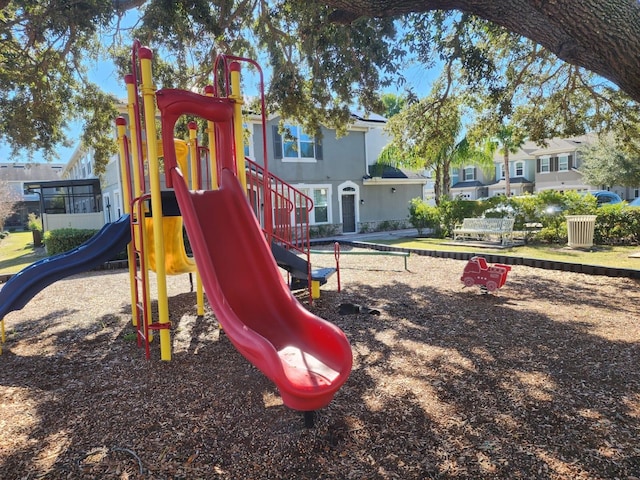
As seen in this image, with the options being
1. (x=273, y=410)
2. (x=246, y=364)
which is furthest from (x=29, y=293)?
(x=273, y=410)

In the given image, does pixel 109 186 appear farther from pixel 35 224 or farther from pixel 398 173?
pixel 398 173

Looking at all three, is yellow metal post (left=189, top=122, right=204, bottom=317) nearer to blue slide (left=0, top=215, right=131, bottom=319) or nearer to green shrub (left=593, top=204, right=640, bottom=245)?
blue slide (left=0, top=215, right=131, bottom=319)

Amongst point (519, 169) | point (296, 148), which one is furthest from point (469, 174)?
point (296, 148)

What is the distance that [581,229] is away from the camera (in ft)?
39.4

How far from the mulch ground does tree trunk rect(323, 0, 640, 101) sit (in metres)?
3.01

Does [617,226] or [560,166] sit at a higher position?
[560,166]

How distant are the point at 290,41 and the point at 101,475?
29.5 ft

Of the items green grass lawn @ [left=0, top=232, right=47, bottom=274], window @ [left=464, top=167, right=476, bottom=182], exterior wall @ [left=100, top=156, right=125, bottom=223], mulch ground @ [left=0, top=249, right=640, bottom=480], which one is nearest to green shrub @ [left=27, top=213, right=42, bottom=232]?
green grass lawn @ [left=0, top=232, right=47, bottom=274]

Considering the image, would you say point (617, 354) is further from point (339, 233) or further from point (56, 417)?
point (339, 233)

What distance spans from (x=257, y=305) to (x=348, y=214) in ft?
55.6

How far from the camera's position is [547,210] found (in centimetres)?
1396

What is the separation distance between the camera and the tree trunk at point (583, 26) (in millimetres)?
3766

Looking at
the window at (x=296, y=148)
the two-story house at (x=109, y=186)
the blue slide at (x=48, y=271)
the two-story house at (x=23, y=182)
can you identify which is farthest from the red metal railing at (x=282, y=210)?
the two-story house at (x=23, y=182)

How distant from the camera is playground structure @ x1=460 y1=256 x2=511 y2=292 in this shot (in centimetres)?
694
